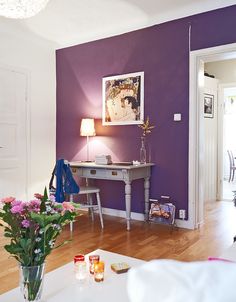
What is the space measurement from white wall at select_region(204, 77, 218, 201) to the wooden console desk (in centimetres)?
163

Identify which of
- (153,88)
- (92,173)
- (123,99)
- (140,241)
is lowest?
(140,241)

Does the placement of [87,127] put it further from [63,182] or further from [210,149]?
[210,149]

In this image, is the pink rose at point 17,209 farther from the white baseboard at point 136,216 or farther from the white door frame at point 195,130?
the white baseboard at point 136,216

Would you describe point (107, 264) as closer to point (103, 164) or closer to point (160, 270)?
point (160, 270)

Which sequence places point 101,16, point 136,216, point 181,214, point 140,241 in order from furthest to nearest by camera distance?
point 136,216 < point 101,16 < point 181,214 < point 140,241

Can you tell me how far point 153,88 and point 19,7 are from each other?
6.78ft

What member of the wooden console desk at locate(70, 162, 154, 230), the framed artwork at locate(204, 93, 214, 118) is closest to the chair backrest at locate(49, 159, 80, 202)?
the wooden console desk at locate(70, 162, 154, 230)

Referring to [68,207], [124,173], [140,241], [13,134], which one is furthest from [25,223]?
[13,134]

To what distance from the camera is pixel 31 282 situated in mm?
1100

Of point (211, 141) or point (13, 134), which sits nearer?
point (13, 134)

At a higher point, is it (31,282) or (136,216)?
(31,282)

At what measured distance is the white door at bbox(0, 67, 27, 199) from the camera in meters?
4.25

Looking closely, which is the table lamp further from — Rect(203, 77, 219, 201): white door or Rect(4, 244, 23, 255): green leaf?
Rect(4, 244, 23, 255): green leaf

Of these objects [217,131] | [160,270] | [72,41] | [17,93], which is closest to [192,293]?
[160,270]
